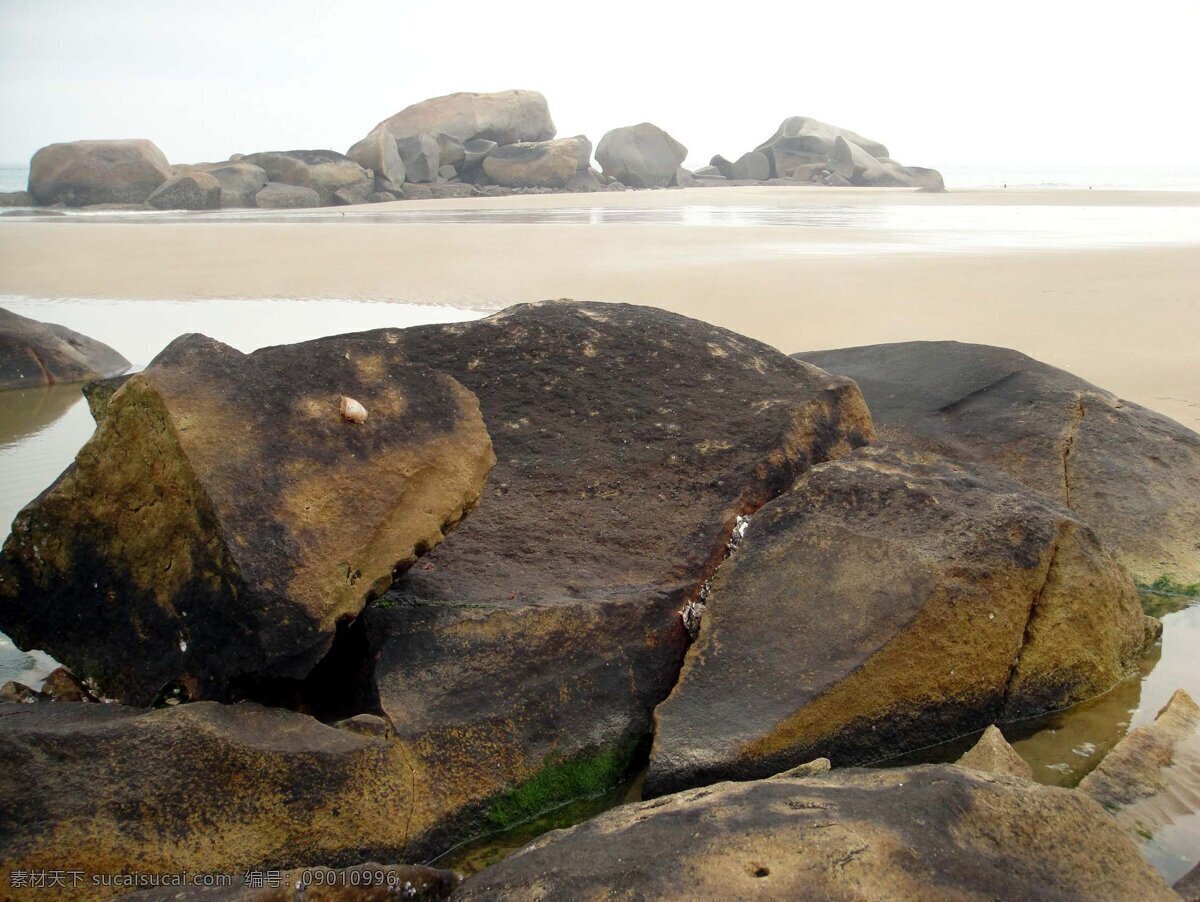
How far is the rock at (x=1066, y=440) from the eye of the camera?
420 centimetres

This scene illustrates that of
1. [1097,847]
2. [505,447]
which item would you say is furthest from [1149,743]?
[505,447]

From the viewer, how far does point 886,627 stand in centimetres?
290

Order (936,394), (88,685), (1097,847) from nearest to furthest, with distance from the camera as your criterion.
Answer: (1097,847) < (88,685) < (936,394)

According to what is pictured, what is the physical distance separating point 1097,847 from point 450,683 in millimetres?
1454

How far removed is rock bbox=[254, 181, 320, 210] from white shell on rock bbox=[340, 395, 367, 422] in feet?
95.8

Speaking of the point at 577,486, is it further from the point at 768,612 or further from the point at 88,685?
the point at 88,685

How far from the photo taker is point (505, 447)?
371cm

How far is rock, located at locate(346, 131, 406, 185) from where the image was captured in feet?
112

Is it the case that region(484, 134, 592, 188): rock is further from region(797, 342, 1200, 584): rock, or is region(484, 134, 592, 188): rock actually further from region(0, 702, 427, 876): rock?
region(0, 702, 427, 876): rock

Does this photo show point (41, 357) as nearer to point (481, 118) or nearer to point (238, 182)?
point (238, 182)

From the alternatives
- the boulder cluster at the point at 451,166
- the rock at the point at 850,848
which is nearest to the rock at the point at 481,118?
the boulder cluster at the point at 451,166

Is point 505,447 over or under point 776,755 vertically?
over

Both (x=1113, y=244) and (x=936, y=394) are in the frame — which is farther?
(x=1113, y=244)

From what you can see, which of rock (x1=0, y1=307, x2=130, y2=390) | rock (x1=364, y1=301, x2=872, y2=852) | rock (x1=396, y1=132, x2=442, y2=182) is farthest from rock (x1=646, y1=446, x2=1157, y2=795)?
rock (x1=396, y1=132, x2=442, y2=182)
